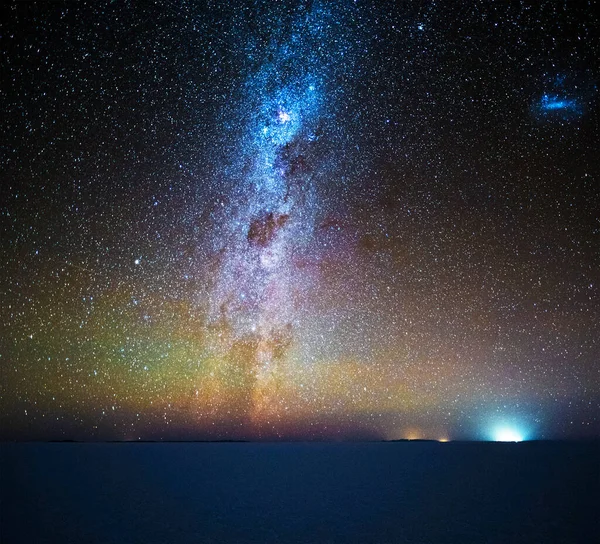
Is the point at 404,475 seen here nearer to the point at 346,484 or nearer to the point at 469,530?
the point at 346,484

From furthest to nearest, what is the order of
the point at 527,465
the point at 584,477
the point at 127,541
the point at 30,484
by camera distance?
the point at 527,465, the point at 584,477, the point at 30,484, the point at 127,541

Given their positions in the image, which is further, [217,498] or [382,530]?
[217,498]

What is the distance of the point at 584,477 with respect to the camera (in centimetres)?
A: 772

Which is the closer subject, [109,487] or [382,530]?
[382,530]

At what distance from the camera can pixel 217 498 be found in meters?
5.48

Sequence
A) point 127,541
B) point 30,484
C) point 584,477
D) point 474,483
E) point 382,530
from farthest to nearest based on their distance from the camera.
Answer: point 584,477, point 474,483, point 30,484, point 382,530, point 127,541

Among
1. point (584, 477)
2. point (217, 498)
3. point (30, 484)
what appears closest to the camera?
point (217, 498)

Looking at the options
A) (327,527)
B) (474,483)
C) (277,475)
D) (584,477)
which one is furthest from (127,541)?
(584,477)

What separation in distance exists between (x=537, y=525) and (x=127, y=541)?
140 inches

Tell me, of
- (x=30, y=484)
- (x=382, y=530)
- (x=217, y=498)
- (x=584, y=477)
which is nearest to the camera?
(x=382, y=530)

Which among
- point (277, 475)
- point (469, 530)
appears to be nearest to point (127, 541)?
point (469, 530)

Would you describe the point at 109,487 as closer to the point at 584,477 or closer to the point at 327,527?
the point at 327,527

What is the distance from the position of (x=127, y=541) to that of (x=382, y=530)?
2087 millimetres

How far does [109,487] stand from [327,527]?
13.0 feet
